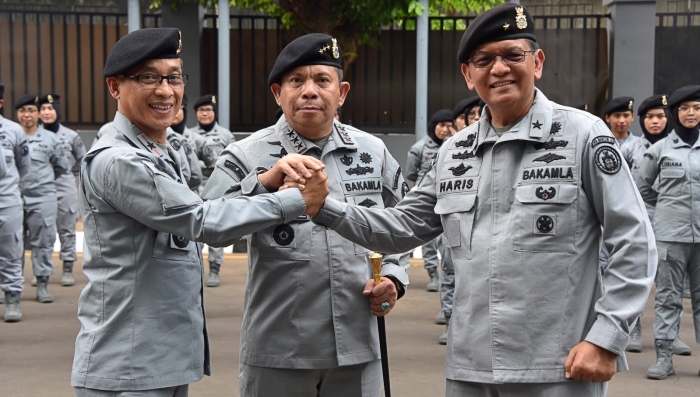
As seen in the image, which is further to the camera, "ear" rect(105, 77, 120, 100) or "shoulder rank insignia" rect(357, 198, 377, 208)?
"shoulder rank insignia" rect(357, 198, 377, 208)

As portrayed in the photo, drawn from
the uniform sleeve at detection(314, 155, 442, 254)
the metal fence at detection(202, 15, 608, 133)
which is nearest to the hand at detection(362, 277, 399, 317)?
the uniform sleeve at detection(314, 155, 442, 254)

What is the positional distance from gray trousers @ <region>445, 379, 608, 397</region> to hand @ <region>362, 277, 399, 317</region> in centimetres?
61

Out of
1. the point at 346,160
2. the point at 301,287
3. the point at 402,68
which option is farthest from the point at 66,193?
the point at 301,287

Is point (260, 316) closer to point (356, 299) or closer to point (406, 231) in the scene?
point (356, 299)

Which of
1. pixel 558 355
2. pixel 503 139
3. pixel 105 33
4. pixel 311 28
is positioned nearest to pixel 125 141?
pixel 503 139

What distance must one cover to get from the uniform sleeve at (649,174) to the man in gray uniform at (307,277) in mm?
4736

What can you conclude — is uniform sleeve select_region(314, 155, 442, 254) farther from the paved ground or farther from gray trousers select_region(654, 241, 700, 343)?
gray trousers select_region(654, 241, 700, 343)

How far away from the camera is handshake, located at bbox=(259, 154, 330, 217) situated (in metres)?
3.51

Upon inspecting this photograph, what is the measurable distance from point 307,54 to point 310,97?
184mm

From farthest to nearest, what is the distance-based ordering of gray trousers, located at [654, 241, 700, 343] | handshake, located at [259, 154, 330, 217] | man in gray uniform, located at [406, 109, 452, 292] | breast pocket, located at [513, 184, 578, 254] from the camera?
man in gray uniform, located at [406, 109, 452, 292] < gray trousers, located at [654, 241, 700, 343] < handshake, located at [259, 154, 330, 217] < breast pocket, located at [513, 184, 578, 254]

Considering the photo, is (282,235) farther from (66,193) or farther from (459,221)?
(66,193)

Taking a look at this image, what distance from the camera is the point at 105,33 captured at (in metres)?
15.9

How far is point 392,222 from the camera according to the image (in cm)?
368

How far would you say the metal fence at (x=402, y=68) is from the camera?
15820 millimetres
